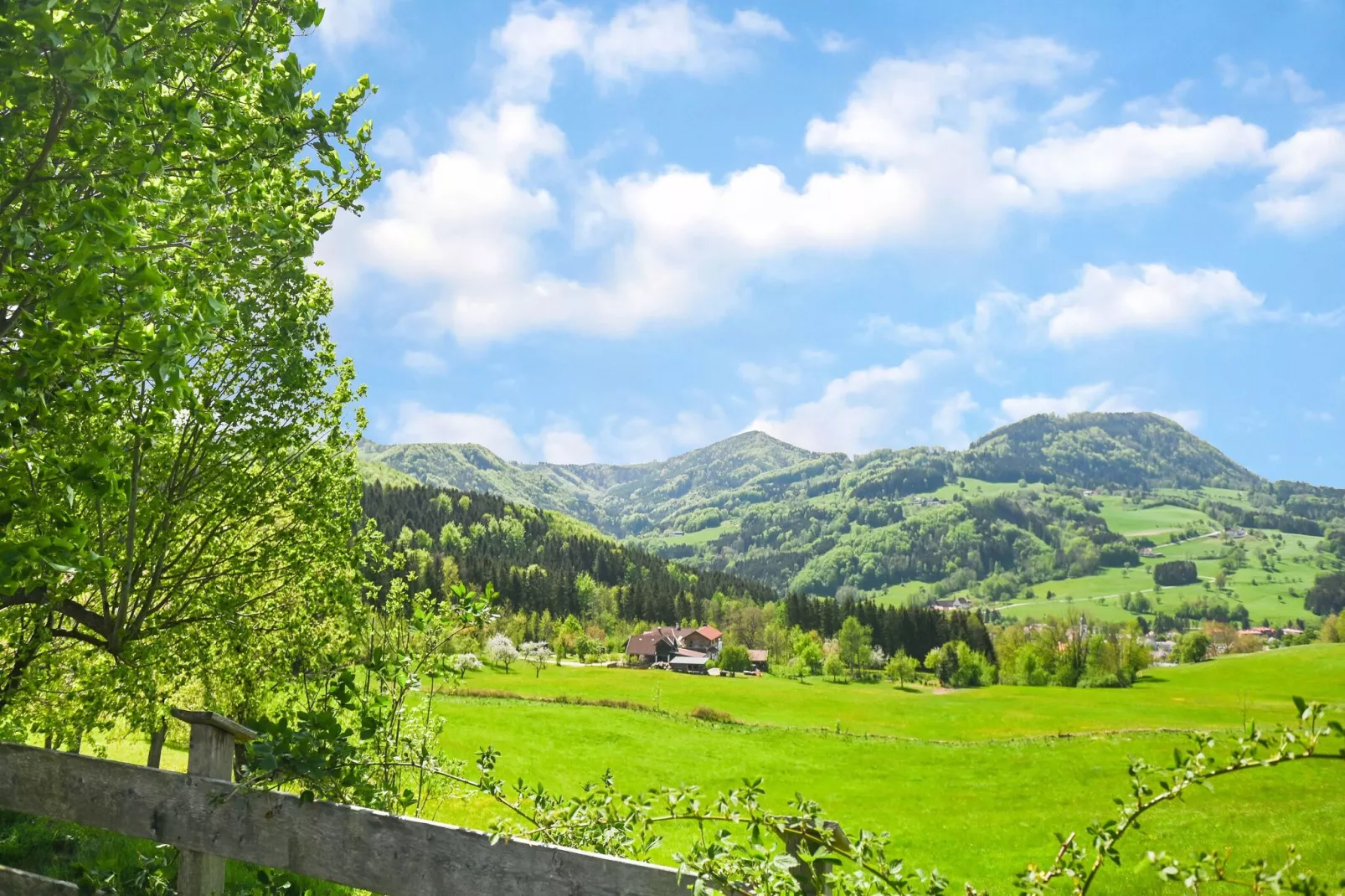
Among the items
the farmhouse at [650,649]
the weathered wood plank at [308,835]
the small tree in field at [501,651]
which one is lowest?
the farmhouse at [650,649]

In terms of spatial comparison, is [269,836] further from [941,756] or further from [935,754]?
[935,754]

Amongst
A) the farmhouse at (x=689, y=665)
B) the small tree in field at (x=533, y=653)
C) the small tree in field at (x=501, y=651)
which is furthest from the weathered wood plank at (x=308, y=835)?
the farmhouse at (x=689, y=665)

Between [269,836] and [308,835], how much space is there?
35cm

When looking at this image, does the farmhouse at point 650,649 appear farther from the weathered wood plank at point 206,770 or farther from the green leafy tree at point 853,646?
the weathered wood plank at point 206,770

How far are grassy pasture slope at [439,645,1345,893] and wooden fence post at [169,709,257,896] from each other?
6.39m

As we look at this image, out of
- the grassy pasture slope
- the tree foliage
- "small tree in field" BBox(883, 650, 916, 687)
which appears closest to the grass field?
the grassy pasture slope

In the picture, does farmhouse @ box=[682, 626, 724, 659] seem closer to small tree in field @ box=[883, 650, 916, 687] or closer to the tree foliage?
small tree in field @ box=[883, 650, 916, 687]

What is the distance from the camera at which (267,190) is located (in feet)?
26.5

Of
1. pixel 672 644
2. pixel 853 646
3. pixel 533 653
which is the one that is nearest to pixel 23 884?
pixel 533 653

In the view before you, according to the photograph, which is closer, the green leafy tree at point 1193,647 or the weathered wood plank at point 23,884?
the weathered wood plank at point 23,884

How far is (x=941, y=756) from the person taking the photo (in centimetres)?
6612

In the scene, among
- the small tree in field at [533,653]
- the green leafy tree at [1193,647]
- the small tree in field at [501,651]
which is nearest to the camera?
the small tree in field at [501,651]

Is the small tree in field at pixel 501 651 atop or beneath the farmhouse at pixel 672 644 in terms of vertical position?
atop

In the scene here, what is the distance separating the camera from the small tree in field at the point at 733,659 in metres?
150
